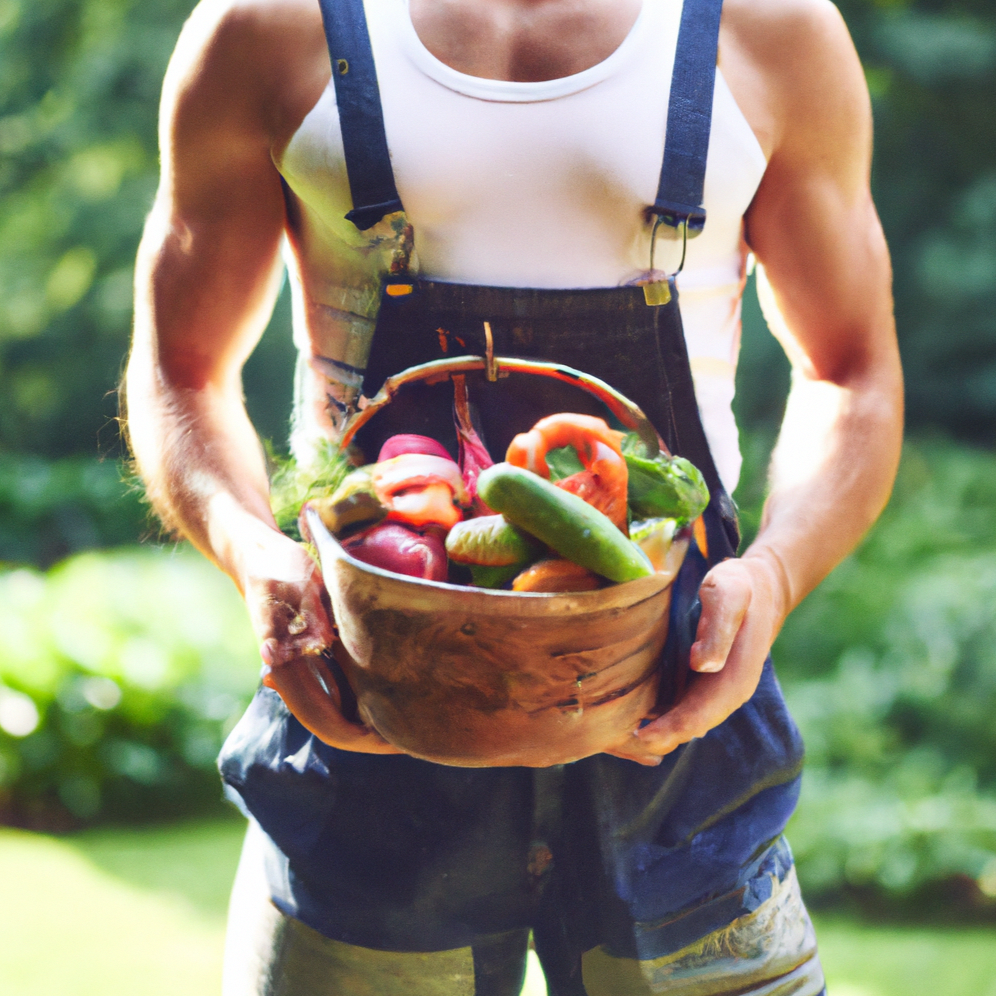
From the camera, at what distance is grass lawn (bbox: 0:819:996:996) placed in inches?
121

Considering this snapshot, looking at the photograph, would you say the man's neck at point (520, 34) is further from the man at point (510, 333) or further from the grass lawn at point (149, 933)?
the grass lawn at point (149, 933)

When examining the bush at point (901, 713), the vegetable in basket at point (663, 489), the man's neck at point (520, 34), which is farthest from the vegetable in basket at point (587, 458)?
the bush at point (901, 713)

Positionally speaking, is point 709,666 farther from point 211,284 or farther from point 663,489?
point 211,284

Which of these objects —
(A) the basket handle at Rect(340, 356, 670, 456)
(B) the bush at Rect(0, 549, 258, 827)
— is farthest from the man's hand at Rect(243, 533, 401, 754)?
(B) the bush at Rect(0, 549, 258, 827)

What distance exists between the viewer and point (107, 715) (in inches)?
155

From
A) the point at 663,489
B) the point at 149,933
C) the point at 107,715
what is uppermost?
the point at 663,489

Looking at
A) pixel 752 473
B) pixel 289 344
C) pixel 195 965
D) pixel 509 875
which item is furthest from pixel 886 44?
pixel 509 875

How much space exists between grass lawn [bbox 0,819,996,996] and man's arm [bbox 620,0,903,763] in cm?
233

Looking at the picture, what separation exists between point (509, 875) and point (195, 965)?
248 cm

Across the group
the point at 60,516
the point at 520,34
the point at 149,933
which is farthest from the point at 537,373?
the point at 60,516

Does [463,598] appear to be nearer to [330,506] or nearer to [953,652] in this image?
Result: [330,506]

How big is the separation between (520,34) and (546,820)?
0.79 meters

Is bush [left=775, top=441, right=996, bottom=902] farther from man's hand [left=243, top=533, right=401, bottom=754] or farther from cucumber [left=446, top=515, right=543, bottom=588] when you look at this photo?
cucumber [left=446, top=515, right=543, bottom=588]

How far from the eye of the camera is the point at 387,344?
3.65 feet
